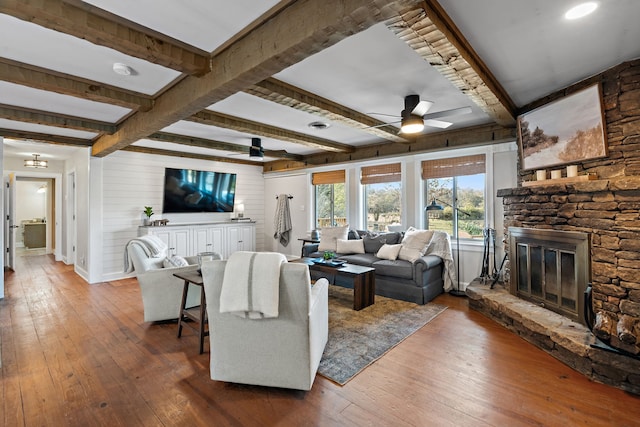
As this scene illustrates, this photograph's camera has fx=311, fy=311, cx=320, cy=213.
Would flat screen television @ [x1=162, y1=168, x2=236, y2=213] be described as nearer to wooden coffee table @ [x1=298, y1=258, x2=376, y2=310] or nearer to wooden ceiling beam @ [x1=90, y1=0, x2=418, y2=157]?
wooden ceiling beam @ [x1=90, y1=0, x2=418, y2=157]

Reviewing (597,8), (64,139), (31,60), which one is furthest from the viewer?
(64,139)

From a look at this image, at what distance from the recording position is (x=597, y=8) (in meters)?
1.96

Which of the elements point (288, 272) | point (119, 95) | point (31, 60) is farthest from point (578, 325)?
point (31, 60)

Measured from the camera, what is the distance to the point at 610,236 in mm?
2695

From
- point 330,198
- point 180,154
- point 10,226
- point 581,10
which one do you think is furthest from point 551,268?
point 10,226

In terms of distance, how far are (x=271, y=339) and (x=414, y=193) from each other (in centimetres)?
412

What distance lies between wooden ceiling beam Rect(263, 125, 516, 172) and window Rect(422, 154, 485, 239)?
0.24 meters

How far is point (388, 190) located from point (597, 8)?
13.9ft

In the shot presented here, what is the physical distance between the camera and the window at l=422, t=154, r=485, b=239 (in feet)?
16.2

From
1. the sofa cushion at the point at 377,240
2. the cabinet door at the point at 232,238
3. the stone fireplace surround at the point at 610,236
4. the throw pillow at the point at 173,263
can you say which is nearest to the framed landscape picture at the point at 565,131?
the stone fireplace surround at the point at 610,236

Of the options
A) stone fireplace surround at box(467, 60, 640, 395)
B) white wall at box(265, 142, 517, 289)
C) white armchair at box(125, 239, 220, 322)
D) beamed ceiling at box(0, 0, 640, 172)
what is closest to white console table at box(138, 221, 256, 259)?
white wall at box(265, 142, 517, 289)

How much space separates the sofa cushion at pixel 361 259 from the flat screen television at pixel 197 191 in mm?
3637

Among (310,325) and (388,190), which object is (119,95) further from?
(388,190)

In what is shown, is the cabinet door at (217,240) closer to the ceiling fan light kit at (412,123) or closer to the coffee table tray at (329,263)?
the coffee table tray at (329,263)
